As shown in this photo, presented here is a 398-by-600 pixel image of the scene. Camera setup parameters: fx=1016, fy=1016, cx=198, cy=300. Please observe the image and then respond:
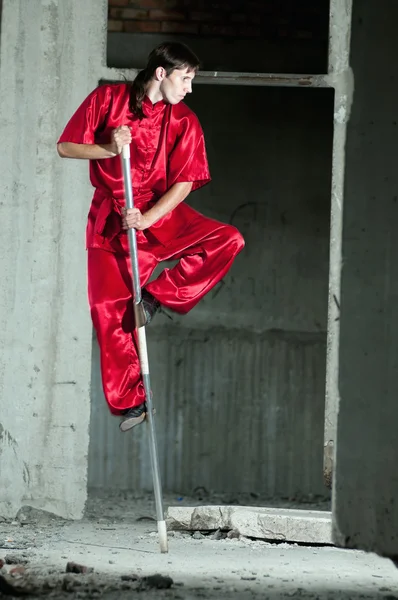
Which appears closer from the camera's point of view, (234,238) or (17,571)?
(17,571)

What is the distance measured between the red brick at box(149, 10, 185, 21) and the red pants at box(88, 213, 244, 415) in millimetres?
3495

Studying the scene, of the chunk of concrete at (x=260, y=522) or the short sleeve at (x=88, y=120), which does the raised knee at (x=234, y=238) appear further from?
the chunk of concrete at (x=260, y=522)

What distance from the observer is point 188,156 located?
4.56 meters

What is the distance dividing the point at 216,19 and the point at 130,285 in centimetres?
372

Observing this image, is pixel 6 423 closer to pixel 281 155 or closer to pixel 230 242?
pixel 230 242

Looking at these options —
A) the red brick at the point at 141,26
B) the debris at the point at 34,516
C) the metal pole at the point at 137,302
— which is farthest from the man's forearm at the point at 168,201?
the red brick at the point at 141,26

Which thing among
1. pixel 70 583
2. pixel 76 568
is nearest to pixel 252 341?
pixel 76 568

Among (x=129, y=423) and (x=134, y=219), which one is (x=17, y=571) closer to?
(x=129, y=423)

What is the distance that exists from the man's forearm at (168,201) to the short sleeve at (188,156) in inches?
1.3

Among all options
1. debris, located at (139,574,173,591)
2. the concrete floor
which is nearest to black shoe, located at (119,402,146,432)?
the concrete floor

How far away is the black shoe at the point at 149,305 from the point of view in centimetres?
449

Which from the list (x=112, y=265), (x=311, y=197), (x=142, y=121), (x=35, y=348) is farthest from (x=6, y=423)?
(x=311, y=197)

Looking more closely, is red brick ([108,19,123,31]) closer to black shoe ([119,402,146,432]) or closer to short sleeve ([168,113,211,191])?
short sleeve ([168,113,211,191])

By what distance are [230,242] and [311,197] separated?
3.65 meters
